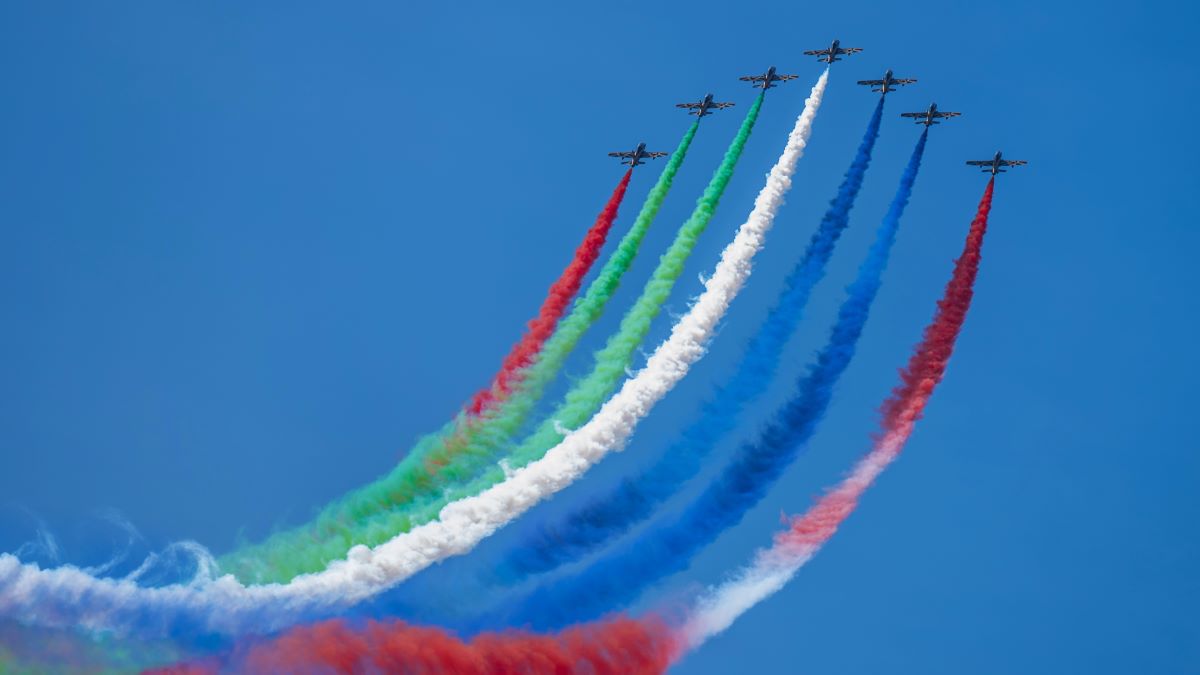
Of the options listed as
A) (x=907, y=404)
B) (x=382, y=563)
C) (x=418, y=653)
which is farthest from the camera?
(x=907, y=404)

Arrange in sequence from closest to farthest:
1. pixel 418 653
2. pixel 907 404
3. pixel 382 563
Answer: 1. pixel 418 653
2. pixel 382 563
3. pixel 907 404

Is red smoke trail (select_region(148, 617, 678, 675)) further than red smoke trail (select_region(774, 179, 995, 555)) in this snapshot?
No

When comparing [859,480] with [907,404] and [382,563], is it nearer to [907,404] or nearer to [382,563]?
[907,404]

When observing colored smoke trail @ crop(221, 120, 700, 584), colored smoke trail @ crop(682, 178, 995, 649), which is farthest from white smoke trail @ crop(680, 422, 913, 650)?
colored smoke trail @ crop(221, 120, 700, 584)

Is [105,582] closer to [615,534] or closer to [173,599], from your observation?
[173,599]

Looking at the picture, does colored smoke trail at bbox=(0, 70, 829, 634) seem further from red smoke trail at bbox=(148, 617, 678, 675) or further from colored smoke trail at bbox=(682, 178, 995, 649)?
colored smoke trail at bbox=(682, 178, 995, 649)

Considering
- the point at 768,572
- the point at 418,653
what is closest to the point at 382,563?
the point at 418,653

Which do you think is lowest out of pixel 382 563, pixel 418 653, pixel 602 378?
pixel 418 653

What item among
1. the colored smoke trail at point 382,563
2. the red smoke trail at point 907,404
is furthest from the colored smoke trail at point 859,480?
the colored smoke trail at point 382,563
